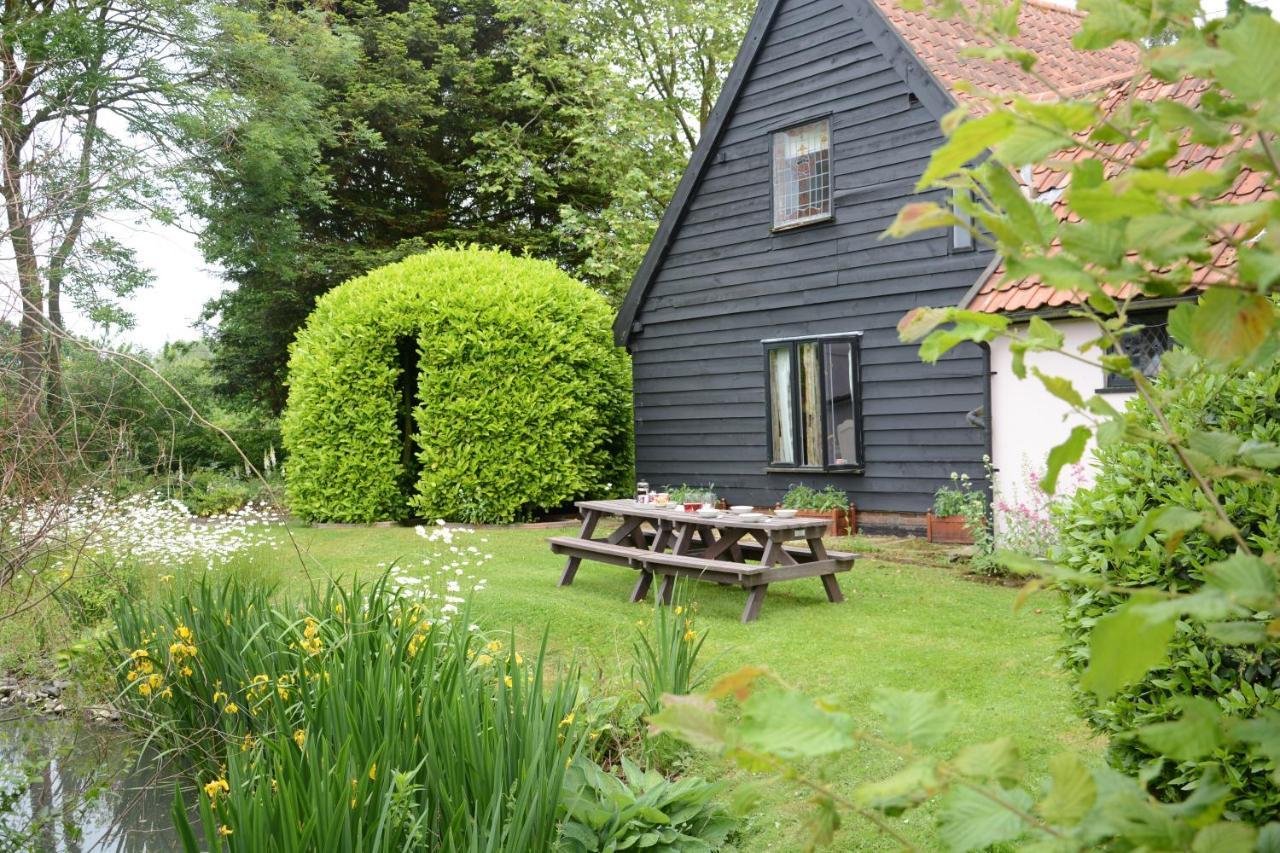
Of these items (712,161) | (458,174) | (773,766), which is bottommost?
(773,766)

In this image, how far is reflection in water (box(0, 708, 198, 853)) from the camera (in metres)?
4.42

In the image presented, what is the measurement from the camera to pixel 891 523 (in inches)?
476

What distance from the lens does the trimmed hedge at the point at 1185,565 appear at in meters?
2.77

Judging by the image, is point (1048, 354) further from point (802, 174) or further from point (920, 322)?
point (920, 322)

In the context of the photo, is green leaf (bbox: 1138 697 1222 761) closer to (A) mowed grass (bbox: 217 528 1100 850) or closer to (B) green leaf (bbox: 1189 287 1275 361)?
(B) green leaf (bbox: 1189 287 1275 361)

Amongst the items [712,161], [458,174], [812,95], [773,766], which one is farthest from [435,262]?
[773,766]

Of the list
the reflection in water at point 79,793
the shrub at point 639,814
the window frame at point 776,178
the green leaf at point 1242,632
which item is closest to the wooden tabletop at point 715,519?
the shrub at point 639,814

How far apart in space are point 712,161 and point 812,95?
69.6 inches

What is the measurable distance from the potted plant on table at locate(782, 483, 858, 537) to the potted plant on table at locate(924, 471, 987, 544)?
3.75 feet

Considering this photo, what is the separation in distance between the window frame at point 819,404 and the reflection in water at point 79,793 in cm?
864

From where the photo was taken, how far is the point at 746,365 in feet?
45.5

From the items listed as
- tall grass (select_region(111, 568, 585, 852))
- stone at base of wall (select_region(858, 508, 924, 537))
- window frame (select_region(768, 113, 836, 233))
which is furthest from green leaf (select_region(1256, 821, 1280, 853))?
window frame (select_region(768, 113, 836, 233))

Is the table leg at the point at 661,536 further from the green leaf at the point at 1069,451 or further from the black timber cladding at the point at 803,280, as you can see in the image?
the green leaf at the point at 1069,451

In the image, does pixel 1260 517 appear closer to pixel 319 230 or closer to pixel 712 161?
pixel 712 161
